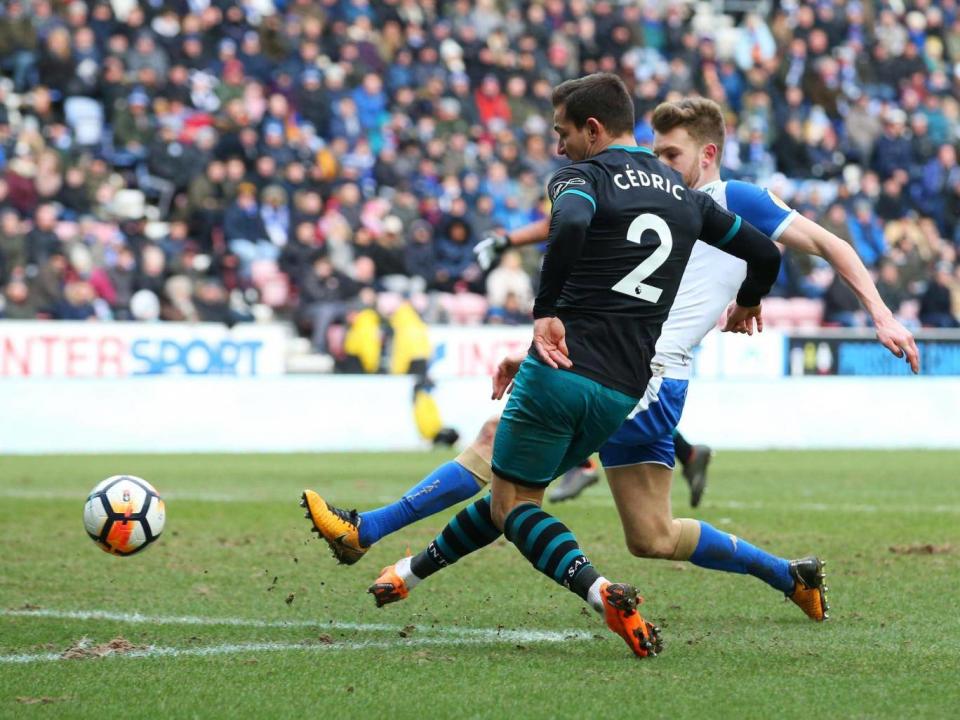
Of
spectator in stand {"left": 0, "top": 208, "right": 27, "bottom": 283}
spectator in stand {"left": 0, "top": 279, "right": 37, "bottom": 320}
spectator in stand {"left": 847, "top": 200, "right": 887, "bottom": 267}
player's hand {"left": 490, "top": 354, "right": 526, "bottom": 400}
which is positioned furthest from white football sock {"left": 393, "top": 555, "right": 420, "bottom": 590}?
spectator in stand {"left": 847, "top": 200, "right": 887, "bottom": 267}

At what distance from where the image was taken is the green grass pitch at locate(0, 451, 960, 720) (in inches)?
177

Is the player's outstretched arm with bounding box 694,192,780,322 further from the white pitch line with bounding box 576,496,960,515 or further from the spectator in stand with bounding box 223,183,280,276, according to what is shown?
the spectator in stand with bounding box 223,183,280,276

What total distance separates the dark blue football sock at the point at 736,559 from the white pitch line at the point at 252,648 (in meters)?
0.76

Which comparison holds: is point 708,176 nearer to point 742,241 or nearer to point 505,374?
point 742,241

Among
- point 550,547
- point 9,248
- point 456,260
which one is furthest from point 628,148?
point 456,260

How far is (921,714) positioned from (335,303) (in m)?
15.3

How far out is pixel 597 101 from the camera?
516 centimetres

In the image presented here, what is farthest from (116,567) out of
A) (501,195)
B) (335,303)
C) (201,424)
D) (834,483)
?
(501,195)

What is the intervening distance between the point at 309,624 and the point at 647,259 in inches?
77.6

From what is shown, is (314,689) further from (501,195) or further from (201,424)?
(501,195)

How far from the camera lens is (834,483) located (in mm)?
13500

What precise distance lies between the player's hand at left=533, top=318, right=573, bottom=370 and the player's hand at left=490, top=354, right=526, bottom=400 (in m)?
0.53

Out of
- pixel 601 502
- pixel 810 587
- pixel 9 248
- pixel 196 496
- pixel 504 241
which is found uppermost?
pixel 504 241

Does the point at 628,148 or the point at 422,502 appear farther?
the point at 422,502
